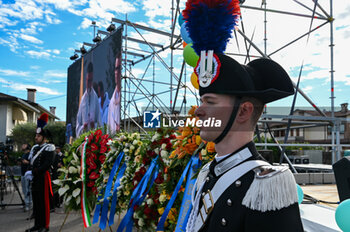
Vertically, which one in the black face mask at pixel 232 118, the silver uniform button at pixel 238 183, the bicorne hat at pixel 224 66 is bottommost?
the silver uniform button at pixel 238 183

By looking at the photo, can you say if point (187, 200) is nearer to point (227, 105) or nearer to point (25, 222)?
point (227, 105)

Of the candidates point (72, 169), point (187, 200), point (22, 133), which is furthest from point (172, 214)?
point (22, 133)

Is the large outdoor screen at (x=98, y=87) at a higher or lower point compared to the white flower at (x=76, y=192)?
higher

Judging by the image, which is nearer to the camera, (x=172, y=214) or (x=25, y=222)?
(x=172, y=214)

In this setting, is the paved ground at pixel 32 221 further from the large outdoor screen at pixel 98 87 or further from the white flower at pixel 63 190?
the large outdoor screen at pixel 98 87

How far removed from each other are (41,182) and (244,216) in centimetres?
499

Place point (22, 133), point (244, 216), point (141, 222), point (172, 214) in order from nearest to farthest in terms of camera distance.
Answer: point (244, 216) < point (172, 214) < point (141, 222) < point (22, 133)

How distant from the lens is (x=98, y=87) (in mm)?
12562

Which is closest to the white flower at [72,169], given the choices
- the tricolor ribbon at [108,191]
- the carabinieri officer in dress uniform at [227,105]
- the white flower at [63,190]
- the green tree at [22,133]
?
the white flower at [63,190]

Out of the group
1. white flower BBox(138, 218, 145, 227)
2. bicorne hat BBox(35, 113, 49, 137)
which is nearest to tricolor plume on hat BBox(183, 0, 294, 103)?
white flower BBox(138, 218, 145, 227)

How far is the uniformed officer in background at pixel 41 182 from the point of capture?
5059mm

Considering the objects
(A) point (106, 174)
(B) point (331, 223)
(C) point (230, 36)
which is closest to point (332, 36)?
(B) point (331, 223)

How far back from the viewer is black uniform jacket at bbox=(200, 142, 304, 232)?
3.15ft

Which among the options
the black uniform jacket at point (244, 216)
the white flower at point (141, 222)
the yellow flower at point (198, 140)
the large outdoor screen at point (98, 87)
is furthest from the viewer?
the large outdoor screen at point (98, 87)
